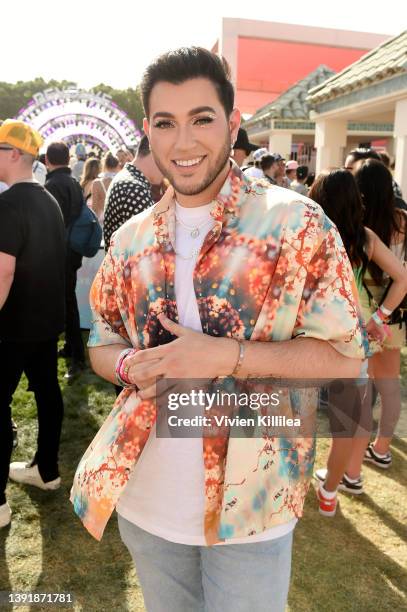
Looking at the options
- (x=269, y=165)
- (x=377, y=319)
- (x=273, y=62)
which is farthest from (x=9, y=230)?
(x=273, y=62)

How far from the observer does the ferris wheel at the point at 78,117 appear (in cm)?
1470

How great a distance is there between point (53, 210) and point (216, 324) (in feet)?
6.79

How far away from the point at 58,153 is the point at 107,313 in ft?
13.2

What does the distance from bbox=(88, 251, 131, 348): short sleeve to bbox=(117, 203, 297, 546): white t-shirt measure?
0.81 feet

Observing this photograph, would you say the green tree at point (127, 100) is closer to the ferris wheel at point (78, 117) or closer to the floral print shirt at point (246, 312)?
the ferris wheel at point (78, 117)

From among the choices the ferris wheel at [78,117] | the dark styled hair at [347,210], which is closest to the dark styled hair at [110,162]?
the dark styled hair at [347,210]

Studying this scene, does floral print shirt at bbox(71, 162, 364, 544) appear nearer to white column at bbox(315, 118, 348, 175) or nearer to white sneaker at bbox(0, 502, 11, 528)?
white sneaker at bbox(0, 502, 11, 528)

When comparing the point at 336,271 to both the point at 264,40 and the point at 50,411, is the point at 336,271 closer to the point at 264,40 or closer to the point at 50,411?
the point at 50,411

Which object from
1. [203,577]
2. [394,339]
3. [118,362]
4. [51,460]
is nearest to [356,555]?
[394,339]

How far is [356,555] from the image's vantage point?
Answer: 9.18 ft

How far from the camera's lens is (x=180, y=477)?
1337 mm

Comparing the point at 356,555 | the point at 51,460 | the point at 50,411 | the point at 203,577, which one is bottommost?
the point at 356,555

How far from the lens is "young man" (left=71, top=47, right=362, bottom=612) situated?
1210mm

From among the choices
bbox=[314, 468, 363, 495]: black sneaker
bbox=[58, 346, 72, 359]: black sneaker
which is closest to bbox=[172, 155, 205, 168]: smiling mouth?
bbox=[314, 468, 363, 495]: black sneaker
